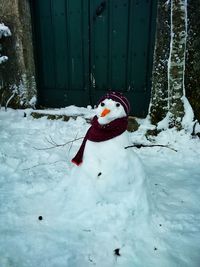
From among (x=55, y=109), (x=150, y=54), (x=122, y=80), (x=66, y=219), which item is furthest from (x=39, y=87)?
(x=66, y=219)

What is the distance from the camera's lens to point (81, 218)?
2.29m

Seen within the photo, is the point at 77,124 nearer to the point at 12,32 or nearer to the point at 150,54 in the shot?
Answer: the point at 150,54

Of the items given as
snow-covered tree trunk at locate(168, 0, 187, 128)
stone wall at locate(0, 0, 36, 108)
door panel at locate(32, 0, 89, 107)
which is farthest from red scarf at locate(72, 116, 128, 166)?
stone wall at locate(0, 0, 36, 108)

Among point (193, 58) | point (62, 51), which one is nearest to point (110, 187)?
point (193, 58)

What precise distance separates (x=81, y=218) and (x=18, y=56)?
10.9ft

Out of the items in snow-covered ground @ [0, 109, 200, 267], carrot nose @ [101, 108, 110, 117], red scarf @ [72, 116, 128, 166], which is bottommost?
snow-covered ground @ [0, 109, 200, 267]

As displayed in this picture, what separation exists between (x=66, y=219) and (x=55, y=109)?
276 centimetres

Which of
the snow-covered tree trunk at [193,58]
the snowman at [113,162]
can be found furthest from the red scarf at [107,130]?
the snow-covered tree trunk at [193,58]

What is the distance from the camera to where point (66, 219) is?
2.33 metres

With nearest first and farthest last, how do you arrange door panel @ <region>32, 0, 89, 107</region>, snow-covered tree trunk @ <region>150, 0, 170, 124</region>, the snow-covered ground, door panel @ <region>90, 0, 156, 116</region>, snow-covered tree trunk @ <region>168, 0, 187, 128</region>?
the snow-covered ground < snow-covered tree trunk @ <region>168, 0, 187, 128</region> < snow-covered tree trunk @ <region>150, 0, 170, 124</region> < door panel @ <region>90, 0, 156, 116</region> < door panel @ <region>32, 0, 89, 107</region>

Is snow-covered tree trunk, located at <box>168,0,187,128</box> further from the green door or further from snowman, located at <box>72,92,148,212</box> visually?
snowman, located at <box>72,92,148,212</box>

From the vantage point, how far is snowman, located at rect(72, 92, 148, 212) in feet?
7.33

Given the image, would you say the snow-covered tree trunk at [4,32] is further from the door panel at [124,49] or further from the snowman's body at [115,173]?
the snowman's body at [115,173]

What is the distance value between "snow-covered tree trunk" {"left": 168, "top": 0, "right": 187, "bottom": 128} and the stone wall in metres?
2.29
